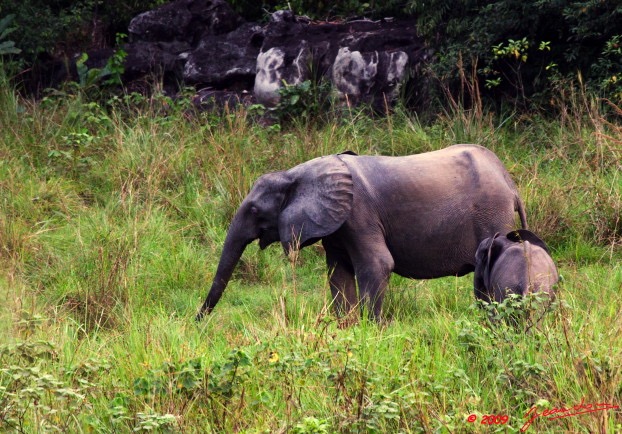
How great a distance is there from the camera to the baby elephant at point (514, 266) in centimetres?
599

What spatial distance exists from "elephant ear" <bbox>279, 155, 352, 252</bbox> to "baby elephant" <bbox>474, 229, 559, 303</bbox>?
3.06 ft

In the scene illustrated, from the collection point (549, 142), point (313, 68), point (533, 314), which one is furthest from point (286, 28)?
point (533, 314)

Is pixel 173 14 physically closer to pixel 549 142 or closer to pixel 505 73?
pixel 505 73

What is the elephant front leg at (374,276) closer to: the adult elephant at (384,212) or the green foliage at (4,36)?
the adult elephant at (384,212)

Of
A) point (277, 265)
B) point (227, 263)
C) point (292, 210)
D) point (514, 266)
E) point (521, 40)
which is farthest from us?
point (521, 40)

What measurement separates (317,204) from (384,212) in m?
0.45

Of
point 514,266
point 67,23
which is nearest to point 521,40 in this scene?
point 514,266

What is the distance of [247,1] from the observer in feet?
49.5

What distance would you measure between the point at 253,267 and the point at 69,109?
3.73 metres

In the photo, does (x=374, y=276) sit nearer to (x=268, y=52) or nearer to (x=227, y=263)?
(x=227, y=263)

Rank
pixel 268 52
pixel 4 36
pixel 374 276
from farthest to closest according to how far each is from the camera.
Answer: pixel 4 36 → pixel 268 52 → pixel 374 276

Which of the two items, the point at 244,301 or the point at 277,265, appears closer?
the point at 244,301

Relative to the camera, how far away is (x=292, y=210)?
710 cm

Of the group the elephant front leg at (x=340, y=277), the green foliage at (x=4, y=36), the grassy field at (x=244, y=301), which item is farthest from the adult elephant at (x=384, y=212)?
the green foliage at (x=4, y=36)
